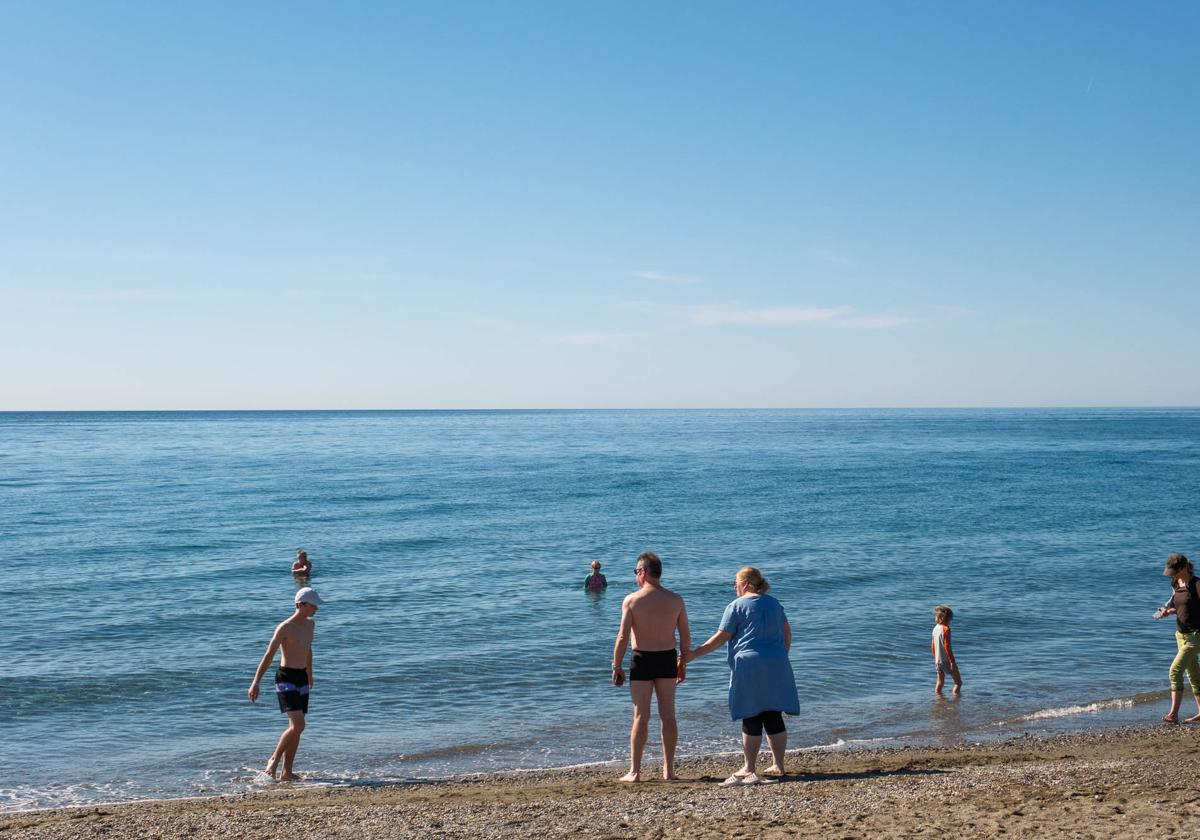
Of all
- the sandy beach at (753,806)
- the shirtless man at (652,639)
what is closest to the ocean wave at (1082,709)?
the sandy beach at (753,806)

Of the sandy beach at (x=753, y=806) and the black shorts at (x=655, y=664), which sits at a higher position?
the black shorts at (x=655, y=664)

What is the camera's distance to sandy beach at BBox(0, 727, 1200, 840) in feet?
20.3

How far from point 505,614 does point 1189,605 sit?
10981mm

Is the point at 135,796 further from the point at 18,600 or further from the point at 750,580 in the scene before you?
the point at 18,600

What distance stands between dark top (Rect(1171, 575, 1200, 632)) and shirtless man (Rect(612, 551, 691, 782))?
546 centimetres

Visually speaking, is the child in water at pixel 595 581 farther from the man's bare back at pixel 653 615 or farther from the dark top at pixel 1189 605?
the man's bare back at pixel 653 615

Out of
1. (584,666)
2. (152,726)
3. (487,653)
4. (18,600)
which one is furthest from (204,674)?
(18,600)

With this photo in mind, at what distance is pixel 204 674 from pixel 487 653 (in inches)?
156

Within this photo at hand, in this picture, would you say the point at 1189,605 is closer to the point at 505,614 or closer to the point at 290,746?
the point at 290,746

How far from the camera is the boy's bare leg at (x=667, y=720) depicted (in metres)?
7.72

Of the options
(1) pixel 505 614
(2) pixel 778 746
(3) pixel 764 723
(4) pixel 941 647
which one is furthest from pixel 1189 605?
(1) pixel 505 614

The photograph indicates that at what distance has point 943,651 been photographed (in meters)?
12.0

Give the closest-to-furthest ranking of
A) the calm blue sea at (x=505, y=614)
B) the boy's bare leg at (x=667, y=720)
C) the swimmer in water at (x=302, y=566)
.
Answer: the boy's bare leg at (x=667, y=720)
the calm blue sea at (x=505, y=614)
the swimmer in water at (x=302, y=566)

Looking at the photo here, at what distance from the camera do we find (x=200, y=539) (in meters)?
27.0
